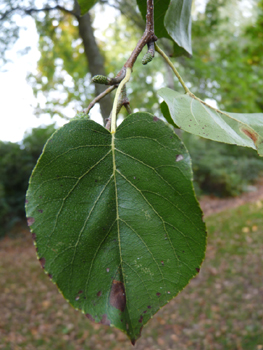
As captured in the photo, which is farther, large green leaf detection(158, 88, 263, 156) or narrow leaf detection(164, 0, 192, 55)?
narrow leaf detection(164, 0, 192, 55)

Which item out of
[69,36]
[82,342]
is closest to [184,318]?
[82,342]

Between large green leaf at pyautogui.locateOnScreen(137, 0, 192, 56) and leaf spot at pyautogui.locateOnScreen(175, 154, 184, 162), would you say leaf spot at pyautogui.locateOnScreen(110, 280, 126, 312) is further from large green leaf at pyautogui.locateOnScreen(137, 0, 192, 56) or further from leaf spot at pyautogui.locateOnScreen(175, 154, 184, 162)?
large green leaf at pyautogui.locateOnScreen(137, 0, 192, 56)

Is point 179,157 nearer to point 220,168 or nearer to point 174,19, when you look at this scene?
point 174,19

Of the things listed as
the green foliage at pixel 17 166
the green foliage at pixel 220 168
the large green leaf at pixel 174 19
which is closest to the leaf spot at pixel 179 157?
the large green leaf at pixel 174 19

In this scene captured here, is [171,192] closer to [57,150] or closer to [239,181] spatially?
[57,150]

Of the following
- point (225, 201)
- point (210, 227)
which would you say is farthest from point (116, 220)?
point (225, 201)

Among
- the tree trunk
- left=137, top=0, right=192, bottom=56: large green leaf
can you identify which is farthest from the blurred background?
left=137, top=0, right=192, bottom=56: large green leaf
